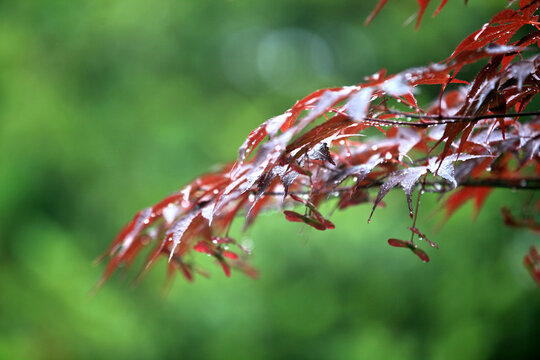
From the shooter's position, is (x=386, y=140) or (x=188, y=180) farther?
(x=188, y=180)

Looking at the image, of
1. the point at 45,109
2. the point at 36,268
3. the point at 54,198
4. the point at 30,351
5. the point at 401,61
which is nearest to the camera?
the point at 30,351

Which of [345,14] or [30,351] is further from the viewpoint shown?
[345,14]

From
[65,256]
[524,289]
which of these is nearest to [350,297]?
[524,289]

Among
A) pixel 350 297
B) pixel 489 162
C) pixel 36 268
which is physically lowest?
pixel 350 297

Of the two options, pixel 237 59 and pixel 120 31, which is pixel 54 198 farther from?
pixel 237 59

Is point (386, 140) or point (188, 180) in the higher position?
point (386, 140)

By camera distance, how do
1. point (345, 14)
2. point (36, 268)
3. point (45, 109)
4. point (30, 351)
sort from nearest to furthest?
point (30, 351), point (36, 268), point (45, 109), point (345, 14)

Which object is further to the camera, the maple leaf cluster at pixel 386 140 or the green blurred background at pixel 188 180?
the green blurred background at pixel 188 180

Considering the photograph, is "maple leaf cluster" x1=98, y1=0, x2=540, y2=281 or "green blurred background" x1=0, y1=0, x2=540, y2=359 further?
"green blurred background" x1=0, y1=0, x2=540, y2=359
